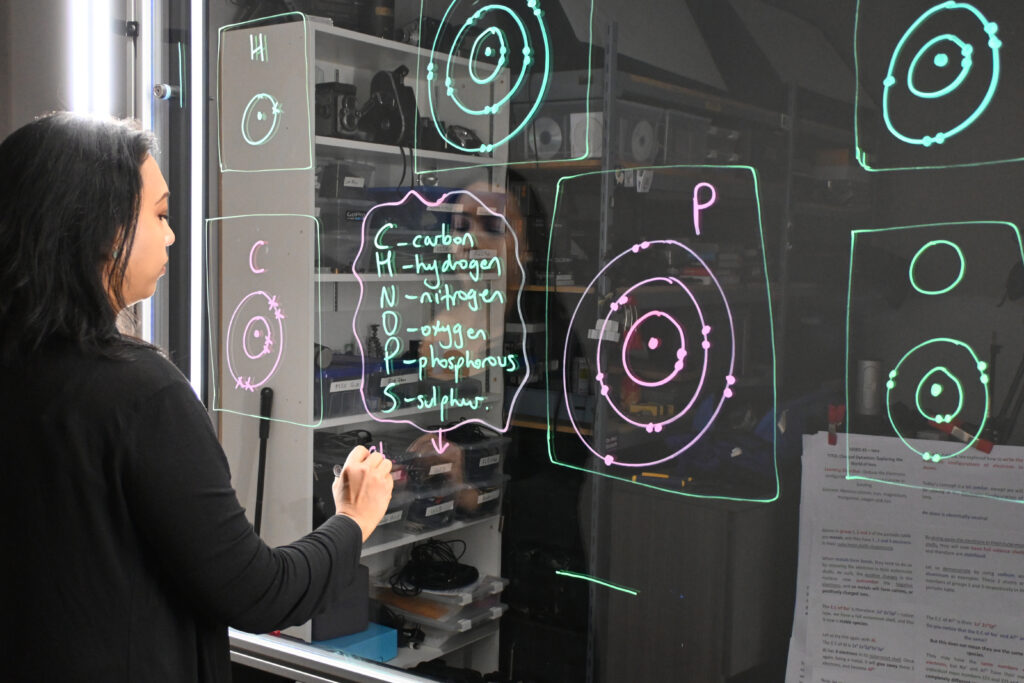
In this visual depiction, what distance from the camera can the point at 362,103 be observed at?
1.87 m

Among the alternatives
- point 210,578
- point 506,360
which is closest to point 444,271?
point 506,360

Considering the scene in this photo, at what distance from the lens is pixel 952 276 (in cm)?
127

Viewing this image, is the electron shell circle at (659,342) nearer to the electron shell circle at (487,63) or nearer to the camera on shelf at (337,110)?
the electron shell circle at (487,63)

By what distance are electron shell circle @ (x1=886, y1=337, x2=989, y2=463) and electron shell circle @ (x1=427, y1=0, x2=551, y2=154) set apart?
0.74m

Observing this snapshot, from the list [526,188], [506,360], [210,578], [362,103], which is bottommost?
[210,578]

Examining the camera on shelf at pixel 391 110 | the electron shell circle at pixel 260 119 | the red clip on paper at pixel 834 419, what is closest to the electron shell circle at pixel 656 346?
the red clip on paper at pixel 834 419

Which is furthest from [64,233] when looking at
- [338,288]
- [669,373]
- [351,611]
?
[351,611]

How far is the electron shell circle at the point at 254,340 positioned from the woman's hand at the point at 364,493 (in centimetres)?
69

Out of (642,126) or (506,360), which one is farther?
(506,360)

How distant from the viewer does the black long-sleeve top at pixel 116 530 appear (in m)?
1.10

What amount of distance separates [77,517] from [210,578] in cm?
18

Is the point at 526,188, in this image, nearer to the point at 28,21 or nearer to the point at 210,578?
the point at 210,578

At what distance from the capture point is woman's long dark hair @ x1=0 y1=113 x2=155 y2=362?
113 cm

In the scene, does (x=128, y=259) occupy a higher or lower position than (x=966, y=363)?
higher
